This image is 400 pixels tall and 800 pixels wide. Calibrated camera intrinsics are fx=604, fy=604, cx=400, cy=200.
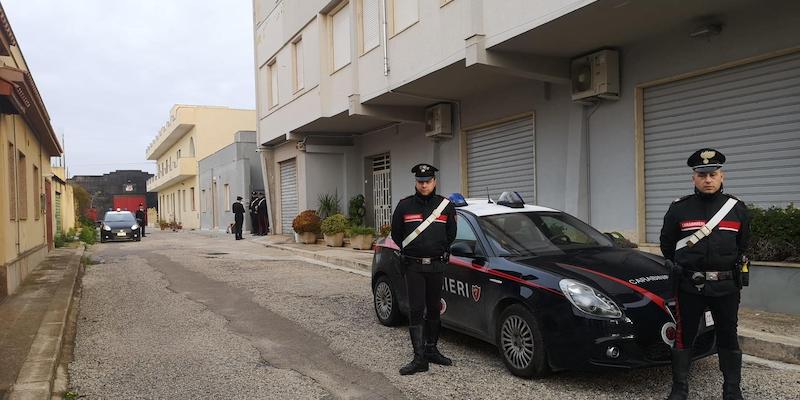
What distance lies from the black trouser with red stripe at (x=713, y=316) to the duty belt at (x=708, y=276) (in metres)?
0.12

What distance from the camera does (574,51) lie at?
10188mm

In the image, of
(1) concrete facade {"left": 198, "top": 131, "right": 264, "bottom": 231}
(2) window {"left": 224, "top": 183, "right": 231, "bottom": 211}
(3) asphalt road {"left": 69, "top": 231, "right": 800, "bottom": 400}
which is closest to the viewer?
(3) asphalt road {"left": 69, "top": 231, "right": 800, "bottom": 400}

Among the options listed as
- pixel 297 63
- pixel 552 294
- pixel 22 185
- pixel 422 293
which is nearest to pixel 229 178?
pixel 297 63

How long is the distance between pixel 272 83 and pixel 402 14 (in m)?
10.2

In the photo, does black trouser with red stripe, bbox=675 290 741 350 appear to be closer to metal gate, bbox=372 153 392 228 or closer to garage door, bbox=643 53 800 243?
garage door, bbox=643 53 800 243

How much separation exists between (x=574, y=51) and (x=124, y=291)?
28.8 ft

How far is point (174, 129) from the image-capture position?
42750 mm

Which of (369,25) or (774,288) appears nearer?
(774,288)

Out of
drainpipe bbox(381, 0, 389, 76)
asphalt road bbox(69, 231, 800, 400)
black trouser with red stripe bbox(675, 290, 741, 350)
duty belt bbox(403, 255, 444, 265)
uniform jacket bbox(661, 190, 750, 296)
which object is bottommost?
asphalt road bbox(69, 231, 800, 400)

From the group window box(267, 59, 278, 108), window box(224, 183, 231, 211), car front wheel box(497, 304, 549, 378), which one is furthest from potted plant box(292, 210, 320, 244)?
Answer: car front wheel box(497, 304, 549, 378)

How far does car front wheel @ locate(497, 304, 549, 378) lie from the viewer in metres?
4.82

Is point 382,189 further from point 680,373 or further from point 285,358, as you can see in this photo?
point 680,373

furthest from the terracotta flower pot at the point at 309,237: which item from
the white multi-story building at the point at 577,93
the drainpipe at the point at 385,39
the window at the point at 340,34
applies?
the drainpipe at the point at 385,39

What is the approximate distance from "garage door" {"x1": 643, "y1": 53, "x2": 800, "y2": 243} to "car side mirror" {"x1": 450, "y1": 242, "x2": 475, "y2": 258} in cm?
503
